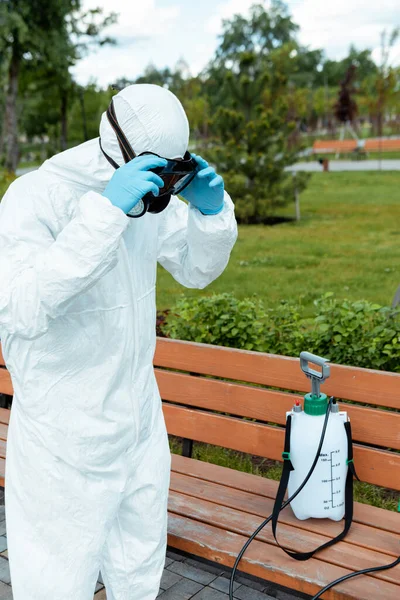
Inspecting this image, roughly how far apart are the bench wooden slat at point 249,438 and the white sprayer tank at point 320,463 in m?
0.17

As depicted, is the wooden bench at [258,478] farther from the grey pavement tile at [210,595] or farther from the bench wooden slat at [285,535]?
the grey pavement tile at [210,595]

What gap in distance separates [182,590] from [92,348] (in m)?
1.29

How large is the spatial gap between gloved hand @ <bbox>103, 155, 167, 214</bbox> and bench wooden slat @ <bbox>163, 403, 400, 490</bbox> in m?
1.47

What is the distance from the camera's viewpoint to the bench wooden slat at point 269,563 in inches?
88.7

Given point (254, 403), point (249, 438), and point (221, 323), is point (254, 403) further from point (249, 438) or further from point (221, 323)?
point (221, 323)

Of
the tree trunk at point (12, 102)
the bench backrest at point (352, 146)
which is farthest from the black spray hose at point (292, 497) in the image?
the bench backrest at point (352, 146)

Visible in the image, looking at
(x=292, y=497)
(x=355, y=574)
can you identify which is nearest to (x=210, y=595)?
(x=292, y=497)

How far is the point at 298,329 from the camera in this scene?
3.79 m

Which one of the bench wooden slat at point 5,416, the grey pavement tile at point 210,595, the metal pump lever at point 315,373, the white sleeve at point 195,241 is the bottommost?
the grey pavement tile at point 210,595

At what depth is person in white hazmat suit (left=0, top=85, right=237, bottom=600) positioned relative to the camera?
5.67 feet

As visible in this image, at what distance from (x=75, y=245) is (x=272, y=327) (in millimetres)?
2311

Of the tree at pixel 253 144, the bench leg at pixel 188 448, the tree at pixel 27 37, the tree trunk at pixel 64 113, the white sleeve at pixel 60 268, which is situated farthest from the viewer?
the tree trunk at pixel 64 113

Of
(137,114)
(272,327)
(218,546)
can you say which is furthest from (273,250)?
(137,114)

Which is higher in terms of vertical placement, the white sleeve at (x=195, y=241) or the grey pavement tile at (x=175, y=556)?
the white sleeve at (x=195, y=241)
